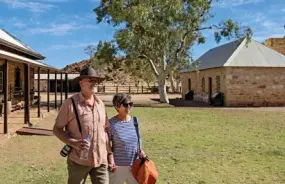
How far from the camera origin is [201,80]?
1213 inches

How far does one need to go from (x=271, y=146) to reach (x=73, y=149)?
7.04m

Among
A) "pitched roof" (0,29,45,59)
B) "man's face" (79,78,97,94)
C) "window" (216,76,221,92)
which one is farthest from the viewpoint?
"window" (216,76,221,92)

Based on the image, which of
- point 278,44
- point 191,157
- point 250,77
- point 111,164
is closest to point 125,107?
point 111,164

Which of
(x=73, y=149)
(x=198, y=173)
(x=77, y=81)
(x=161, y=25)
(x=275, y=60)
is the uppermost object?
(x=161, y=25)

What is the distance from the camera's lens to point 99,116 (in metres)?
3.49

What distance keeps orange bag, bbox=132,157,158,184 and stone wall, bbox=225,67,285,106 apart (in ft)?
70.8

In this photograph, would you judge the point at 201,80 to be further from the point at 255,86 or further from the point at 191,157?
the point at 191,157

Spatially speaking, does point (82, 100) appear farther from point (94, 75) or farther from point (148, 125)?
point (148, 125)

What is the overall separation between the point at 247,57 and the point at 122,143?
23700 millimetres

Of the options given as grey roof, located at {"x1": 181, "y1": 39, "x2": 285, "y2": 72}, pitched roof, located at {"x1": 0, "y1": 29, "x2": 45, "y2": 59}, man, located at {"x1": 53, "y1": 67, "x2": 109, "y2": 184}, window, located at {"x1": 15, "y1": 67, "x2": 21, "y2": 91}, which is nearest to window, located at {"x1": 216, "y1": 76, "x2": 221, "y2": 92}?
grey roof, located at {"x1": 181, "y1": 39, "x2": 285, "y2": 72}

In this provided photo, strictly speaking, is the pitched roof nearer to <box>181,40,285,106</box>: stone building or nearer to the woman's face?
Result: the woman's face

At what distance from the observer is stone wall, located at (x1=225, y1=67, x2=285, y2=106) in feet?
80.9

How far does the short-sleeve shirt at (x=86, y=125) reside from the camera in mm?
3355

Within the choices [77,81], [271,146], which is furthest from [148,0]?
[77,81]
